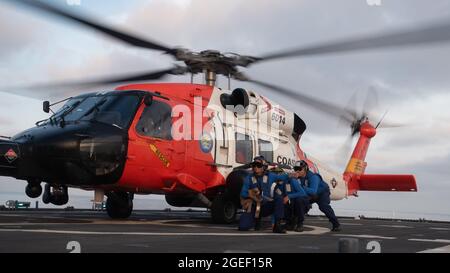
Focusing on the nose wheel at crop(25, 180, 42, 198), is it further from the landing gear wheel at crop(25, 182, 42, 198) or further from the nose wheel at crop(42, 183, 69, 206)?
the nose wheel at crop(42, 183, 69, 206)

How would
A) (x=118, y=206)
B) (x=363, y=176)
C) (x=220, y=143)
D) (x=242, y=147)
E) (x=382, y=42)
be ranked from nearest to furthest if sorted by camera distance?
(x=382, y=42), (x=220, y=143), (x=118, y=206), (x=242, y=147), (x=363, y=176)

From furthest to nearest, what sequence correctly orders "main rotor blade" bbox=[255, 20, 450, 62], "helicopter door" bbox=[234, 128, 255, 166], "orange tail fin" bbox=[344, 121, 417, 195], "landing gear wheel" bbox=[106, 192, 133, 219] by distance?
"orange tail fin" bbox=[344, 121, 417, 195] < "helicopter door" bbox=[234, 128, 255, 166] < "landing gear wheel" bbox=[106, 192, 133, 219] < "main rotor blade" bbox=[255, 20, 450, 62]

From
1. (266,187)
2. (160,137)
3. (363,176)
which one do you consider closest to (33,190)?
(160,137)

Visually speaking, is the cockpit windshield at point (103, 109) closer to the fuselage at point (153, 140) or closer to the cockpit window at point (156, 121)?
the fuselage at point (153, 140)

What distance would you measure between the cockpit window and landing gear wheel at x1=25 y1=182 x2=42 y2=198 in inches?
93.9

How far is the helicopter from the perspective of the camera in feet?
33.4

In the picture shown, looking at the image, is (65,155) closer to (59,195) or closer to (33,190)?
(33,190)

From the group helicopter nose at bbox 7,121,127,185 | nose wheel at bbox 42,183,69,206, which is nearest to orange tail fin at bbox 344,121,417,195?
helicopter nose at bbox 7,121,127,185

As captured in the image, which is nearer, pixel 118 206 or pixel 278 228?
pixel 278 228

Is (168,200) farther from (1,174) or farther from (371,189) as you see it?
(371,189)

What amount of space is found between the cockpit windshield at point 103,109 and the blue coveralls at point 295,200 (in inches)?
148

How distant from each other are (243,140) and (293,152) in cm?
258

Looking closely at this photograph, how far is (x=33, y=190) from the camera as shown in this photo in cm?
1066

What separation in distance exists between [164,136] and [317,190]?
366cm
